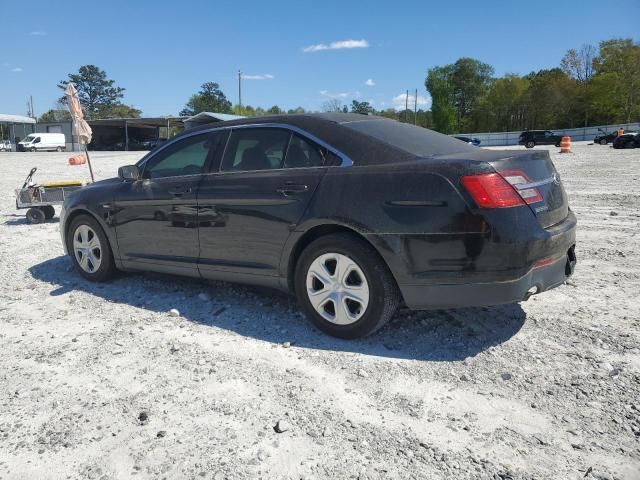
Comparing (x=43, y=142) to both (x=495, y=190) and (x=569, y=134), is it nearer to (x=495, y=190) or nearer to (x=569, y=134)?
(x=569, y=134)

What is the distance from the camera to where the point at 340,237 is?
11.5ft

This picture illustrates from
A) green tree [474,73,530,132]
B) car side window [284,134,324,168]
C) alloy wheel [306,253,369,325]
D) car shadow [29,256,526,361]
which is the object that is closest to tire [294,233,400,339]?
alloy wheel [306,253,369,325]

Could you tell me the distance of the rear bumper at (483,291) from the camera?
3135 millimetres

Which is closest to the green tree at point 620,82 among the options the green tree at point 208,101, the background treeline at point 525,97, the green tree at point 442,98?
the background treeline at point 525,97

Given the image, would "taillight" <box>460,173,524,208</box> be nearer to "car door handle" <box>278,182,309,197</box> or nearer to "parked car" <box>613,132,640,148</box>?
"car door handle" <box>278,182,309,197</box>

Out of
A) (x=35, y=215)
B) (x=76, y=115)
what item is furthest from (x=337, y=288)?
(x=76, y=115)

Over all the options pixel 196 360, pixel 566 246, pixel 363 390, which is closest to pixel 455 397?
pixel 363 390

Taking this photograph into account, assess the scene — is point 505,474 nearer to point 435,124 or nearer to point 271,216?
point 271,216

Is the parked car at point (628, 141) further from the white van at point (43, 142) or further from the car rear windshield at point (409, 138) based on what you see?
the white van at point (43, 142)

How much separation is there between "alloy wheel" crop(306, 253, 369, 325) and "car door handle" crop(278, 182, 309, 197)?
51cm

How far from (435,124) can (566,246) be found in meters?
86.7

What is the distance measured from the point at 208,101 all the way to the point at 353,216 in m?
104

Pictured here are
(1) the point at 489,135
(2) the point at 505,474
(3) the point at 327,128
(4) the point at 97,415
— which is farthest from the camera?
(1) the point at 489,135

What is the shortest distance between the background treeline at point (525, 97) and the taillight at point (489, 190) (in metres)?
51.8
